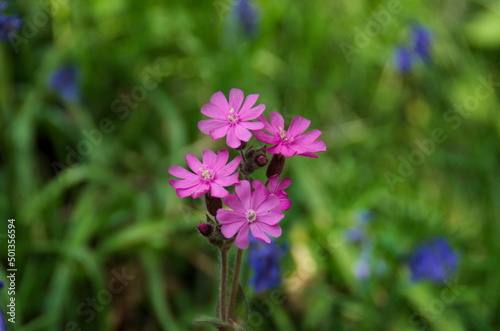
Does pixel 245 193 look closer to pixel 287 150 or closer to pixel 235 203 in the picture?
pixel 235 203

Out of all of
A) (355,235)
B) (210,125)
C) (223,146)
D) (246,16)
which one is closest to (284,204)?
(210,125)

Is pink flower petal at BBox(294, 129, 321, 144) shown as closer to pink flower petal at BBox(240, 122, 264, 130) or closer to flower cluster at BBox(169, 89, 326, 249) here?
flower cluster at BBox(169, 89, 326, 249)

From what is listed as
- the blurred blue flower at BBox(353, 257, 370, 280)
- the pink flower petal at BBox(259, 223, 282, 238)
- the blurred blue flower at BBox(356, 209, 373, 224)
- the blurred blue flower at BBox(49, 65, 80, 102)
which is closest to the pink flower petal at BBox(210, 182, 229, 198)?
the pink flower petal at BBox(259, 223, 282, 238)

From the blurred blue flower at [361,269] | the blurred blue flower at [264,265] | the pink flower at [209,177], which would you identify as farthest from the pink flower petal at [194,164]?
the blurred blue flower at [361,269]

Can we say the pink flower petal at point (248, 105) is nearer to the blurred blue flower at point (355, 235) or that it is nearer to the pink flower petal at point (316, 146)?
the pink flower petal at point (316, 146)

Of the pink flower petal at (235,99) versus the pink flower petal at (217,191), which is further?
the pink flower petal at (235,99)

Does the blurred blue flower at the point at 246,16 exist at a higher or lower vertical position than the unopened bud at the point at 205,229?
higher
